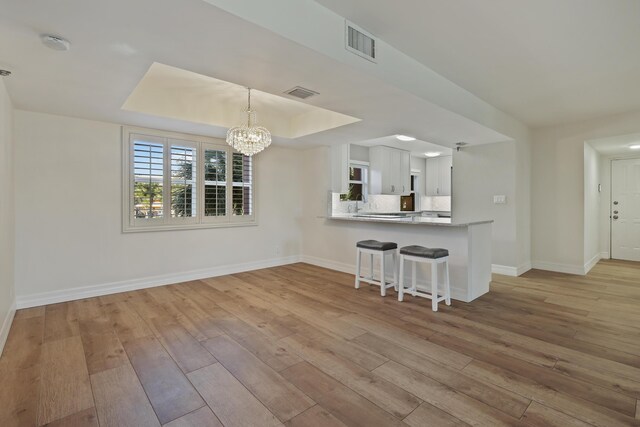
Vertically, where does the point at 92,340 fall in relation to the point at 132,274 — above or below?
below

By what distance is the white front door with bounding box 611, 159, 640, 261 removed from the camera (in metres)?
6.23

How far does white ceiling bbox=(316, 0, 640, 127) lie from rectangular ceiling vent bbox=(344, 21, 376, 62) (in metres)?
0.05

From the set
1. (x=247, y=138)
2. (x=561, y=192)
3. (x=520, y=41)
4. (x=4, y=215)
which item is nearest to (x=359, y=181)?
(x=561, y=192)

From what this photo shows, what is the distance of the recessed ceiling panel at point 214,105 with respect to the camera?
138 inches

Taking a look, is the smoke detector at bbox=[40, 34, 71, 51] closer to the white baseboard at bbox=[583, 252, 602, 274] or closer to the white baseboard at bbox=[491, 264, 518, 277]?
the white baseboard at bbox=[491, 264, 518, 277]

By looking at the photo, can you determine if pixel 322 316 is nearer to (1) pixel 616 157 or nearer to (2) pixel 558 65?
(2) pixel 558 65

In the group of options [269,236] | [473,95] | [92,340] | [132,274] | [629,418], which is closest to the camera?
[629,418]

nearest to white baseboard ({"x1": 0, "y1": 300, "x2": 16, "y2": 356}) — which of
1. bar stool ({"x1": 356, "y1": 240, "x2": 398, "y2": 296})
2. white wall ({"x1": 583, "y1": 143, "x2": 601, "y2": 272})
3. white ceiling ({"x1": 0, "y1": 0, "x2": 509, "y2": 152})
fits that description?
white ceiling ({"x1": 0, "y1": 0, "x2": 509, "y2": 152})

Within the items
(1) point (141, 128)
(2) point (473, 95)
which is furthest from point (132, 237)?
(2) point (473, 95)

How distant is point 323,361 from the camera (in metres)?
2.33

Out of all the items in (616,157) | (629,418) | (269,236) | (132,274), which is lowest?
(629,418)

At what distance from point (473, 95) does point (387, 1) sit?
7.54ft

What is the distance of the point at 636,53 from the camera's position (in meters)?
2.78

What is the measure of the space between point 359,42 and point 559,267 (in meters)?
5.26
